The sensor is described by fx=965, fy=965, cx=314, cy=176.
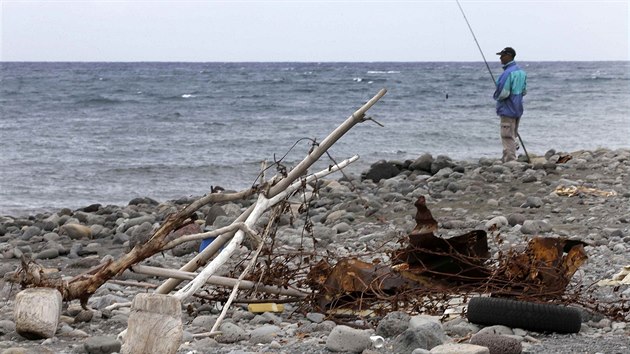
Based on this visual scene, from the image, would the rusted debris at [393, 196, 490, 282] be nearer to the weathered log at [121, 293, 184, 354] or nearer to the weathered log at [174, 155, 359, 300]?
the weathered log at [174, 155, 359, 300]

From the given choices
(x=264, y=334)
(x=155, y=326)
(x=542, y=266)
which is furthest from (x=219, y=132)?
(x=155, y=326)

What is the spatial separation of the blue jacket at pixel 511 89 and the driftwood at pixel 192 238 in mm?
7550

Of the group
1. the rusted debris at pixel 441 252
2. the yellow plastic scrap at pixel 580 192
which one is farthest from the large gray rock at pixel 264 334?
the yellow plastic scrap at pixel 580 192

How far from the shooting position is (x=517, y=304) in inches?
189

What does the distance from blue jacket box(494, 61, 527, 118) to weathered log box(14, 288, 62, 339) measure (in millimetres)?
8571

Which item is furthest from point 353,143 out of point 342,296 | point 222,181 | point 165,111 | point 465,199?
point 342,296

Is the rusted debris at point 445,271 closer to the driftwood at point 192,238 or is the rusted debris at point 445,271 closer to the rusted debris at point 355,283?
the rusted debris at point 355,283

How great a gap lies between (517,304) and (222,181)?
38.8ft

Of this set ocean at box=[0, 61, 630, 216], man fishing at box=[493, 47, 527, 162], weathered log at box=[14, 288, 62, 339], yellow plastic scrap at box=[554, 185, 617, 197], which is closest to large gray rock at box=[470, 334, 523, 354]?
ocean at box=[0, 61, 630, 216]

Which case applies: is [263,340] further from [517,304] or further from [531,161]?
[531,161]

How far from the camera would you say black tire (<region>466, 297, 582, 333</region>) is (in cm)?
470

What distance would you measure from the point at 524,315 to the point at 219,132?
2182 cm

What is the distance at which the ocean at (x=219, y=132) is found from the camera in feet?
53.6

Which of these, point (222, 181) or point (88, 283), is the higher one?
point (88, 283)
